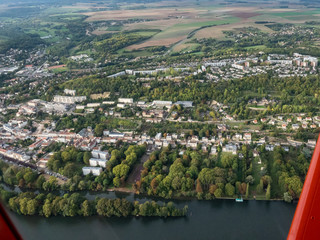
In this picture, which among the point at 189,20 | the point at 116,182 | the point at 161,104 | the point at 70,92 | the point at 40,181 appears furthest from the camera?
the point at 189,20

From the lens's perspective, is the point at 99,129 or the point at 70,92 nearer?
the point at 99,129

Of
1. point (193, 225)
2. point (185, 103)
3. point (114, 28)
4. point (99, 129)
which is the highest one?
point (114, 28)

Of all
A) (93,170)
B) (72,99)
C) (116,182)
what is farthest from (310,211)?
(72,99)

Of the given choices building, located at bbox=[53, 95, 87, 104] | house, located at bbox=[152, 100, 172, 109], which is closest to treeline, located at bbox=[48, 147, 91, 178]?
house, located at bbox=[152, 100, 172, 109]

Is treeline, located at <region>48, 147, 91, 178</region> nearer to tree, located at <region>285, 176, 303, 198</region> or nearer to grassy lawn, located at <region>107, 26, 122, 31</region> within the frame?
tree, located at <region>285, 176, 303, 198</region>

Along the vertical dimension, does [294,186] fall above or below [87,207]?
above

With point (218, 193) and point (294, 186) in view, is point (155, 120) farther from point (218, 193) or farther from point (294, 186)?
point (294, 186)

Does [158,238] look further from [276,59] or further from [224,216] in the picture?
[276,59]

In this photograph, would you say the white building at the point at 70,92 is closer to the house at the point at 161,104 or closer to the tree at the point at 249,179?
the house at the point at 161,104
